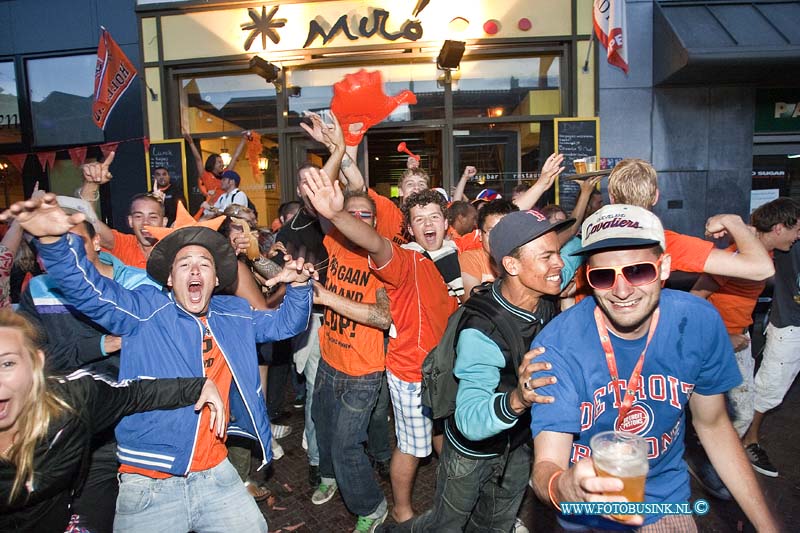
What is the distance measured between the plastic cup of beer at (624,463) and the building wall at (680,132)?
811cm

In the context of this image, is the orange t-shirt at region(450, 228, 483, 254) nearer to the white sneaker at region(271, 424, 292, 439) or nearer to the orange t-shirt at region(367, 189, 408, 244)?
the orange t-shirt at region(367, 189, 408, 244)

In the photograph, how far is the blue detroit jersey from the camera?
6.72ft

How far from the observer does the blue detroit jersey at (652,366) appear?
6.72 feet

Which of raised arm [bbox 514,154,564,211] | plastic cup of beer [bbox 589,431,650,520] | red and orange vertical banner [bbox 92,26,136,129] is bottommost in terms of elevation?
plastic cup of beer [bbox 589,431,650,520]

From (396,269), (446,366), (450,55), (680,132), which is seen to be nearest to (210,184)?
(450,55)

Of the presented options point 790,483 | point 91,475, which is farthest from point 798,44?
point 91,475

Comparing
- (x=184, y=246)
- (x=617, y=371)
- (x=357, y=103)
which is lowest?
(x=617, y=371)

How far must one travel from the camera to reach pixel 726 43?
25.6 feet

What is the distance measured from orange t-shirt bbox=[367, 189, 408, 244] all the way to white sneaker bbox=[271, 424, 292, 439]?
235cm

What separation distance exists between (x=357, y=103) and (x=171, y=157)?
665cm

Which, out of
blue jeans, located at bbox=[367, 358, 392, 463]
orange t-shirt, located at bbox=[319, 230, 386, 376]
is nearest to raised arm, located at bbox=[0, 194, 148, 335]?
orange t-shirt, located at bbox=[319, 230, 386, 376]

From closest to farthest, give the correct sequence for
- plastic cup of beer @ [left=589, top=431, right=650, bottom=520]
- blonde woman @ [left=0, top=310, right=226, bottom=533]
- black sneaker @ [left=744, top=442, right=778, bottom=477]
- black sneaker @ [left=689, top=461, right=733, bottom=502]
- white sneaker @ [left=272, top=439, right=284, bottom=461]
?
plastic cup of beer @ [left=589, top=431, right=650, bottom=520], blonde woman @ [left=0, top=310, right=226, bottom=533], black sneaker @ [left=689, top=461, right=733, bottom=502], black sneaker @ [left=744, top=442, right=778, bottom=477], white sneaker @ [left=272, top=439, right=284, bottom=461]

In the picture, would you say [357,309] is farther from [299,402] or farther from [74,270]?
[299,402]

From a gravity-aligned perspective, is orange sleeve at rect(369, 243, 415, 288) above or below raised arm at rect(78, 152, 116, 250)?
below
